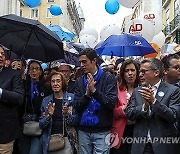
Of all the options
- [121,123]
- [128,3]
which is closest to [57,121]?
[121,123]

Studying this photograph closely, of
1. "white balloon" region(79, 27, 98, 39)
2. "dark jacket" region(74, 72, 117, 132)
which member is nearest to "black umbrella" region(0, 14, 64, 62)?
"dark jacket" region(74, 72, 117, 132)

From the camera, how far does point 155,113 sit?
3.90m

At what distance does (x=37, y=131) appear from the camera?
502 centimetres

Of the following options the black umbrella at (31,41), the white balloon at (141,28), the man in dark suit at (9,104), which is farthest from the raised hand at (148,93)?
the white balloon at (141,28)

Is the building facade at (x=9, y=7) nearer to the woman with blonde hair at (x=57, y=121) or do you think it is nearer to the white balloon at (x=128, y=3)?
the white balloon at (x=128, y=3)

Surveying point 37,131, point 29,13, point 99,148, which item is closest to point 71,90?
point 37,131

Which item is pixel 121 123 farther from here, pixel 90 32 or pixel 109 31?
pixel 90 32

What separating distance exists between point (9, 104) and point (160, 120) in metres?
1.87

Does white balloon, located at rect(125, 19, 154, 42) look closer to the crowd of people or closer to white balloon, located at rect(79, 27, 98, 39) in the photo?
white balloon, located at rect(79, 27, 98, 39)

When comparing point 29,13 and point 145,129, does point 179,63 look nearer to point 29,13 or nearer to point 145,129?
point 145,129

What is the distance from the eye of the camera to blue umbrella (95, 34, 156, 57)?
21.6ft

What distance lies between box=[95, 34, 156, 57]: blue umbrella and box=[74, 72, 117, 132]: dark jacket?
1881 millimetres

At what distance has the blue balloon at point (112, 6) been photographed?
1027 centimetres

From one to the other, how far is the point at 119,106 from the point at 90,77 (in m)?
0.74
